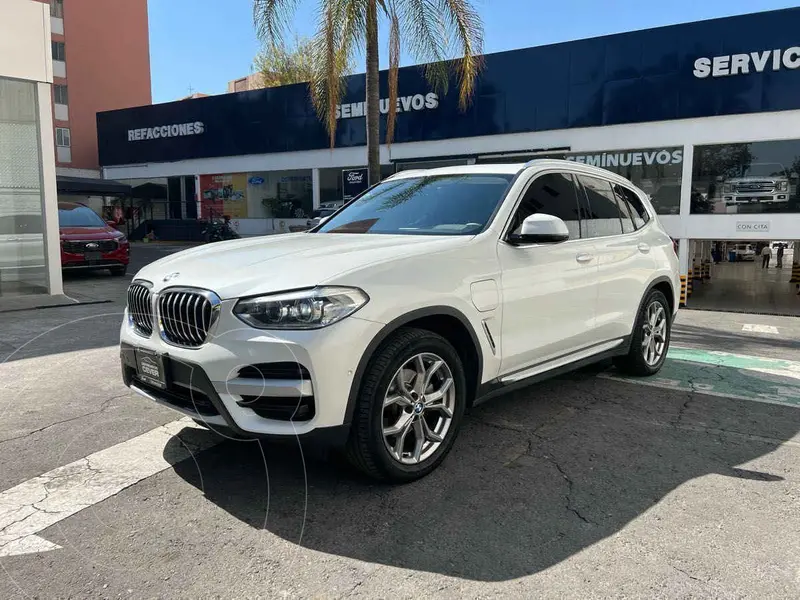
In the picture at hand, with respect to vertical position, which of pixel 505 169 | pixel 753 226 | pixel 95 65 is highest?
pixel 95 65

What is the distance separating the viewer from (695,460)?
379cm

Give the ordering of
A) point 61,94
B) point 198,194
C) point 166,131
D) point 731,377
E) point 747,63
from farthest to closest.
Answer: point 61,94
point 166,131
point 198,194
point 747,63
point 731,377

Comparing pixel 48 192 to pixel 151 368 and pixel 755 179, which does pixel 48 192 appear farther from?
pixel 755 179

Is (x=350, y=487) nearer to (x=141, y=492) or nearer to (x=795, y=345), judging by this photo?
(x=141, y=492)

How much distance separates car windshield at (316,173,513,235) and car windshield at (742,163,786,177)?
13018mm

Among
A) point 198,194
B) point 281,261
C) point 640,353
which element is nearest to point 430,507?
point 281,261

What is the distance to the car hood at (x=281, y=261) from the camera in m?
3.04

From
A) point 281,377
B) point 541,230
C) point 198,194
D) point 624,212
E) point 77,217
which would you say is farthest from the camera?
point 198,194

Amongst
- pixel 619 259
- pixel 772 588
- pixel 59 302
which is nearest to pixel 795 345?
pixel 619 259

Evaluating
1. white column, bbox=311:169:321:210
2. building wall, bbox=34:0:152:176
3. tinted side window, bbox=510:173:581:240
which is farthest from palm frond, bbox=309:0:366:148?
building wall, bbox=34:0:152:176

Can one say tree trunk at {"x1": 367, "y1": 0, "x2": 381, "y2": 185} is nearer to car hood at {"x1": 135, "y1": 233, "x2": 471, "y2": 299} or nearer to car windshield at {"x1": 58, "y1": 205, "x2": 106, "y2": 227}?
car windshield at {"x1": 58, "y1": 205, "x2": 106, "y2": 227}

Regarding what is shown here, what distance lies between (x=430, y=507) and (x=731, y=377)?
13.4ft

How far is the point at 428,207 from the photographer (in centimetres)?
438

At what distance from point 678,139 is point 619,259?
1256cm
